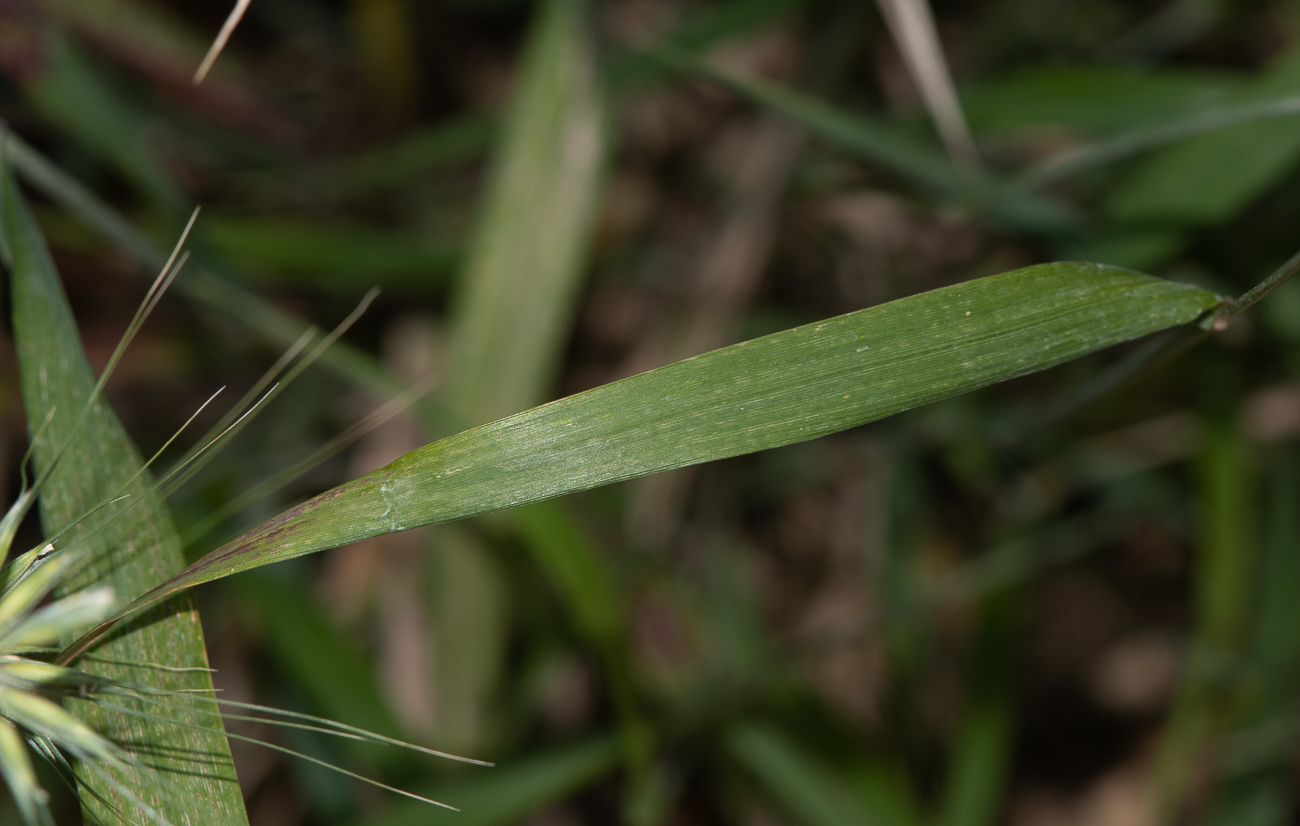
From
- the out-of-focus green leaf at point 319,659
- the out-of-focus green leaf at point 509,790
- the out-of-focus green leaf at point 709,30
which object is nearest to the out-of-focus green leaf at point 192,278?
the out-of-focus green leaf at point 319,659

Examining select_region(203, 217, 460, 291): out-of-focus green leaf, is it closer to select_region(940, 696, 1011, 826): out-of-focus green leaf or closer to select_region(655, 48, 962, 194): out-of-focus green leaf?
select_region(655, 48, 962, 194): out-of-focus green leaf

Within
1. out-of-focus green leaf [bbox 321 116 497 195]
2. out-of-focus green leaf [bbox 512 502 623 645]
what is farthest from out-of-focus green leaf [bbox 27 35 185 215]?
out-of-focus green leaf [bbox 512 502 623 645]

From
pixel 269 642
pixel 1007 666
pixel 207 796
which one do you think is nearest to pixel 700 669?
pixel 1007 666

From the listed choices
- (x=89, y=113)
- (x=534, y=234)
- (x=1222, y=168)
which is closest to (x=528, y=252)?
(x=534, y=234)

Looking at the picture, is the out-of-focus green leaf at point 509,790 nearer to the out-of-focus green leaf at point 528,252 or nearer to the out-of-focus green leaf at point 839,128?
the out-of-focus green leaf at point 528,252

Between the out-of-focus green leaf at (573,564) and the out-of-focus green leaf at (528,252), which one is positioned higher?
the out-of-focus green leaf at (528,252)

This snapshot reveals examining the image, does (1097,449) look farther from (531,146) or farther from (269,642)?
(269,642)
